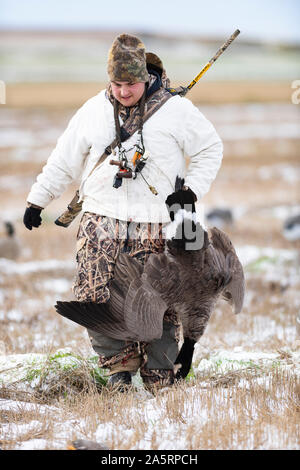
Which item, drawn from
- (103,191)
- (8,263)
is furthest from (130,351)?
(8,263)

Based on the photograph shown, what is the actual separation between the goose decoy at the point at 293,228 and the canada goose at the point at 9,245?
5.34 meters

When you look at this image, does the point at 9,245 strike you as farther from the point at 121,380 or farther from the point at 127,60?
the point at 127,60

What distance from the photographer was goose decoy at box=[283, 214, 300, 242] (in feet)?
41.1

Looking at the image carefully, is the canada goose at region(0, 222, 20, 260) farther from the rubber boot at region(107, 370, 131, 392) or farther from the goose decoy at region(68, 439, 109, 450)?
the goose decoy at region(68, 439, 109, 450)

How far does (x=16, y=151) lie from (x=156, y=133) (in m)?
23.4

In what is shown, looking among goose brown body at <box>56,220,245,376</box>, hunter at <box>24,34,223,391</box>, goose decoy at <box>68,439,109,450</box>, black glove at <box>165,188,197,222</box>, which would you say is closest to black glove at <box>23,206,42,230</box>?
hunter at <box>24,34,223,391</box>

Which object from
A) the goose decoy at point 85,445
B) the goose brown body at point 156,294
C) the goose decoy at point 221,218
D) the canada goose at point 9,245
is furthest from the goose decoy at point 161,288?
the goose decoy at point 221,218

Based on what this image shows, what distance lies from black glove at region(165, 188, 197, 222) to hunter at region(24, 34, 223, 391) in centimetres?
6

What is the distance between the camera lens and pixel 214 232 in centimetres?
462

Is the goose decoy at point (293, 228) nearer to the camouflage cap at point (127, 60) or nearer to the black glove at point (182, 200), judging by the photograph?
the black glove at point (182, 200)

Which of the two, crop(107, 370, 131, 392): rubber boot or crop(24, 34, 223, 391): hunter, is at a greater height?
crop(24, 34, 223, 391): hunter

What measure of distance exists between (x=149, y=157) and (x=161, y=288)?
89cm

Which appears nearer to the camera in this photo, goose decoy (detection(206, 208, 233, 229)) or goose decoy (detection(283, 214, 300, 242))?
goose decoy (detection(283, 214, 300, 242))
